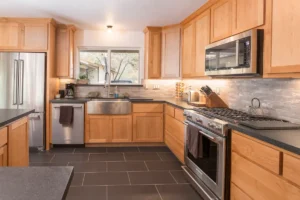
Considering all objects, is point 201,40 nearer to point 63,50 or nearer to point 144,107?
point 144,107

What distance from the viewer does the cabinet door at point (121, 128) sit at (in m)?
5.38

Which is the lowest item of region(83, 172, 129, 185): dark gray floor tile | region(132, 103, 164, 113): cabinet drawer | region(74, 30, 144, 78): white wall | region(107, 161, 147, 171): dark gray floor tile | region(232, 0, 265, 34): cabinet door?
region(83, 172, 129, 185): dark gray floor tile

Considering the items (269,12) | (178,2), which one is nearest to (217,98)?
(178,2)

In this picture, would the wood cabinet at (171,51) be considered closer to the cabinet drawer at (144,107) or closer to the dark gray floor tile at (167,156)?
the cabinet drawer at (144,107)

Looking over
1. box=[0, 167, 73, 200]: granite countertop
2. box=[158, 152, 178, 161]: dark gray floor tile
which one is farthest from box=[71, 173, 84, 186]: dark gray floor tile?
box=[0, 167, 73, 200]: granite countertop

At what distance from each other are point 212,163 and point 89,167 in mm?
1956

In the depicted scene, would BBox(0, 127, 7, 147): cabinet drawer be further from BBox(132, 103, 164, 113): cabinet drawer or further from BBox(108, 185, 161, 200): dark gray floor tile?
BBox(132, 103, 164, 113): cabinet drawer

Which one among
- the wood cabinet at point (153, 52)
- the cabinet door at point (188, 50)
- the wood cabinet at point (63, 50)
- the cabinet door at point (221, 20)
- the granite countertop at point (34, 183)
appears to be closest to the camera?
the granite countertop at point (34, 183)

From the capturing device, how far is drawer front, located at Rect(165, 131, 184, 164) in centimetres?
414

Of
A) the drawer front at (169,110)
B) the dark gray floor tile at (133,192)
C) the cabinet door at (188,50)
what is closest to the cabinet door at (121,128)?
the drawer front at (169,110)

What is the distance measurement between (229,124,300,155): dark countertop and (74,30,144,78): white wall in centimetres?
→ 411

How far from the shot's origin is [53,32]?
5.30 meters

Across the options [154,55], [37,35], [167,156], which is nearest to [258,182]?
[167,156]

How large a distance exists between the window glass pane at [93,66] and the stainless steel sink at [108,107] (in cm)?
90
